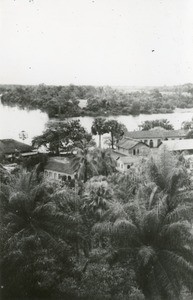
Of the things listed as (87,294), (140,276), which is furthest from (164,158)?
(87,294)

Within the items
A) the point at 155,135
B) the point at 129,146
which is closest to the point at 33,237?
the point at 129,146

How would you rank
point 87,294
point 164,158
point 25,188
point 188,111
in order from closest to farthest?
point 87,294 → point 25,188 → point 164,158 → point 188,111

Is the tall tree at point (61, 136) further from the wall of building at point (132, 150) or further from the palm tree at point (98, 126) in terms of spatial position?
the wall of building at point (132, 150)

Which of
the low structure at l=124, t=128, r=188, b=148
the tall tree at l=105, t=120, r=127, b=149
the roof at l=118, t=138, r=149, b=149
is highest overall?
the tall tree at l=105, t=120, r=127, b=149

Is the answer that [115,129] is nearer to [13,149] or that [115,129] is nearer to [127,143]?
[127,143]

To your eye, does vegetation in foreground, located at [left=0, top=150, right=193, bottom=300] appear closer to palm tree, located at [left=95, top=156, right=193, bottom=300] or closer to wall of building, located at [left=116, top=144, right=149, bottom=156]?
palm tree, located at [left=95, top=156, right=193, bottom=300]

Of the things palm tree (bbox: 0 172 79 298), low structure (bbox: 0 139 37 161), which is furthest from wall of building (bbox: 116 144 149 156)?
palm tree (bbox: 0 172 79 298)

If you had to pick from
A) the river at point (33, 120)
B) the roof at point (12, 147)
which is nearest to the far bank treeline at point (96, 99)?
the river at point (33, 120)

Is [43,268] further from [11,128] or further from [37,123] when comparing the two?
[37,123]
